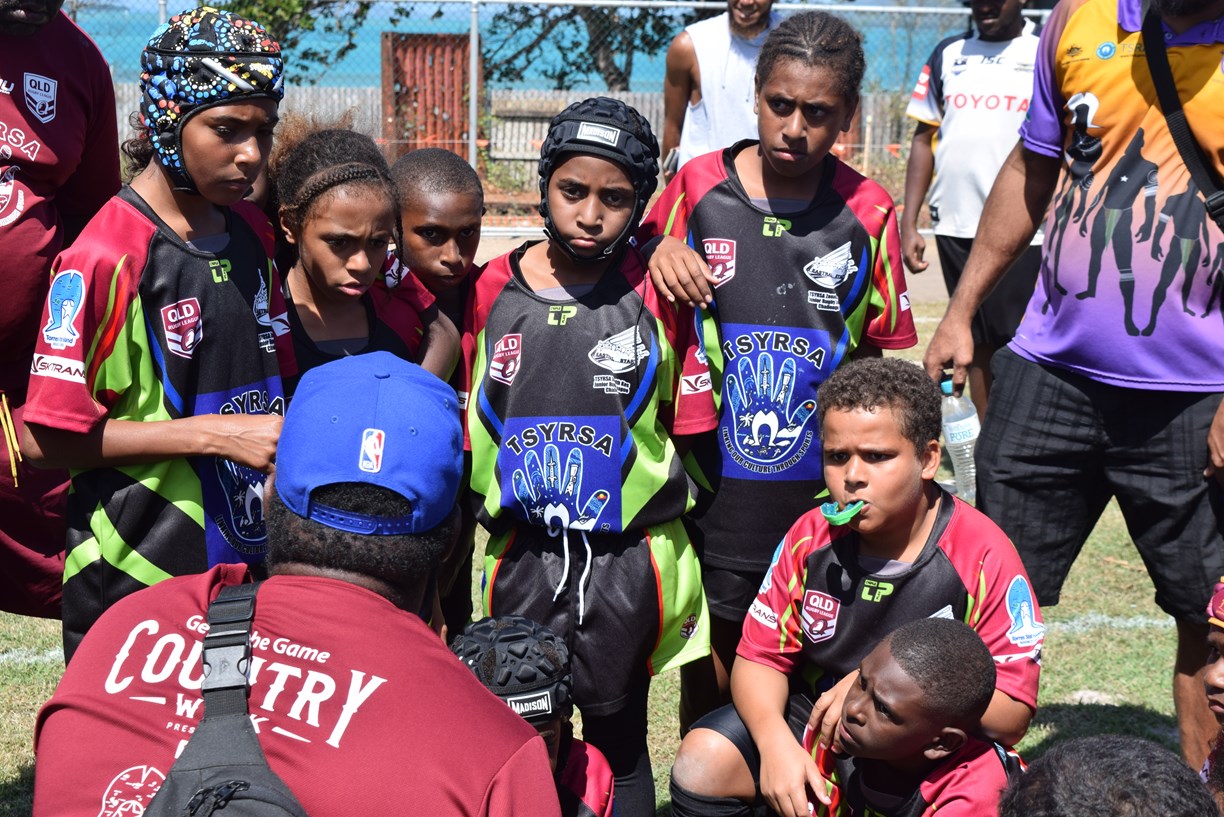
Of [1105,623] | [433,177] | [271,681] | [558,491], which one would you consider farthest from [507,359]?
[1105,623]

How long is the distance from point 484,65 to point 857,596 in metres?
13.0

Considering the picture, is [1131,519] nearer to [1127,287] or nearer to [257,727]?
[1127,287]

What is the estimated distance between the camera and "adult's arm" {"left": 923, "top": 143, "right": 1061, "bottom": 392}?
3.85 meters

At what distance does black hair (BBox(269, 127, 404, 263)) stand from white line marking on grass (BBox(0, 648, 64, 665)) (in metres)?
2.33

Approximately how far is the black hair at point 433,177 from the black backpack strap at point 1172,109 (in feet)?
6.12

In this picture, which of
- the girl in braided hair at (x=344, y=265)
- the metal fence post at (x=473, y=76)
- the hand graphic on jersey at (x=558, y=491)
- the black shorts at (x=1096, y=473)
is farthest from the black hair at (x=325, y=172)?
the metal fence post at (x=473, y=76)

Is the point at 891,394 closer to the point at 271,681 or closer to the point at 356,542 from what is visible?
the point at 356,542

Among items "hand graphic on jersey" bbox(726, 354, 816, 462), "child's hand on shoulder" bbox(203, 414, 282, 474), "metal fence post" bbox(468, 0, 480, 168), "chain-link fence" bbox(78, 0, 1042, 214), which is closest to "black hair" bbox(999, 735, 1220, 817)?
"hand graphic on jersey" bbox(726, 354, 816, 462)

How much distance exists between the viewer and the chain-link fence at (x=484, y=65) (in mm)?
14336

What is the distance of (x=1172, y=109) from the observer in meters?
3.46

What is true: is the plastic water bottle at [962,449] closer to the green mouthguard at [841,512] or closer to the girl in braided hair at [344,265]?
→ the green mouthguard at [841,512]

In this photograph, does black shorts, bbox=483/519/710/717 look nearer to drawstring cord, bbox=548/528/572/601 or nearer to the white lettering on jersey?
drawstring cord, bbox=548/528/572/601

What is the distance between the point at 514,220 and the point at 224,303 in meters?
11.1

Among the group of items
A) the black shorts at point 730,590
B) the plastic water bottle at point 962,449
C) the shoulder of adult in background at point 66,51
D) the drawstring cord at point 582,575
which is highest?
the shoulder of adult in background at point 66,51
